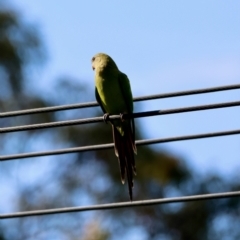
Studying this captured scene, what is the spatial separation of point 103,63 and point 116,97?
444 millimetres

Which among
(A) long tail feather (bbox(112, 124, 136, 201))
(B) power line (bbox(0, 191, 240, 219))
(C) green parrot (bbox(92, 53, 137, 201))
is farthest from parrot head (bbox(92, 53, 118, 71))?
(B) power line (bbox(0, 191, 240, 219))

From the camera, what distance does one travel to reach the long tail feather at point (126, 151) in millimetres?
7448

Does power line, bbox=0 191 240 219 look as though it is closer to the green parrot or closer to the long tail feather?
the long tail feather

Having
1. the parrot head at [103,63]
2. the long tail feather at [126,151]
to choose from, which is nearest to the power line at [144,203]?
the long tail feather at [126,151]

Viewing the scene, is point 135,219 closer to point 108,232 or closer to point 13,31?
point 108,232

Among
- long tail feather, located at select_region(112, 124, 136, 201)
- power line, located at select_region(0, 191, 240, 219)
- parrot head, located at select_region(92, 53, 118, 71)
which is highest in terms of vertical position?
parrot head, located at select_region(92, 53, 118, 71)

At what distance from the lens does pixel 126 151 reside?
770cm

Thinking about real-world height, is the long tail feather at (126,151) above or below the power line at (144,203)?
above

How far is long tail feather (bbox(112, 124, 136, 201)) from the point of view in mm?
7448

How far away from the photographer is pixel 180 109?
6.28 metres

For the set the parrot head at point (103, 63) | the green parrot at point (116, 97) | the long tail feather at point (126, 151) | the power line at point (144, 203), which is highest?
the parrot head at point (103, 63)

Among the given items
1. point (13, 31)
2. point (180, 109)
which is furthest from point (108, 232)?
point (180, 109)

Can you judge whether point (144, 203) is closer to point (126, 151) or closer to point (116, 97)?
point (126, 151)

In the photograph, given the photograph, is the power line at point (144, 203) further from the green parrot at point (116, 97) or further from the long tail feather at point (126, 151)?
the green parrot at point (116, 97)
